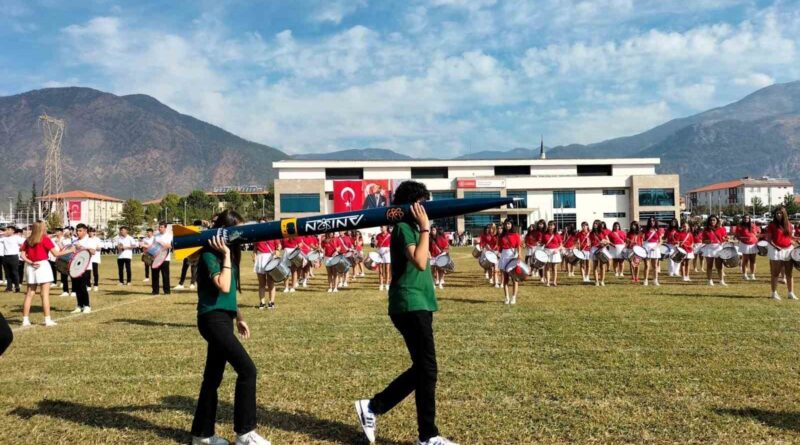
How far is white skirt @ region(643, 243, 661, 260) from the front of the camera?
17219 millimetres

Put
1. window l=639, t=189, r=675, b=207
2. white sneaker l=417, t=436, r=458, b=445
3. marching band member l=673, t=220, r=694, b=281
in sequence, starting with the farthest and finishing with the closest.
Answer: window l=639, t=189, r=675, b=207 < marching band member l=673, t=220, r=694, b=281 < white sneaker l=417, t=436, r=458, b=445

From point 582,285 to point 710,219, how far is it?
15.5ft

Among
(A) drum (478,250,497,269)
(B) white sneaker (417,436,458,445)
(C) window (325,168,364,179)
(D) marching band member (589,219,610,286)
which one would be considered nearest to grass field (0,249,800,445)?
(B) white sneaker (417,436,458,445)

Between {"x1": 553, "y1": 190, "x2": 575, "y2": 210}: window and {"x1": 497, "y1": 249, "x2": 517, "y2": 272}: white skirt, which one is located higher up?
{"x1": 553, "y1": 190, "x2": 575, "y2": 210}: window

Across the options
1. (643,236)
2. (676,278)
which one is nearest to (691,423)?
(643,236)

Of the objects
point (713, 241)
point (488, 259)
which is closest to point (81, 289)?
point (488, 259)

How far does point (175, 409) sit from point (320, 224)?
2496mm

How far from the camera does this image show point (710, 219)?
17.7 meters

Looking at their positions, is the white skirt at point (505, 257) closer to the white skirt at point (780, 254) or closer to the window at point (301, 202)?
the white skirt at point (780, 254)

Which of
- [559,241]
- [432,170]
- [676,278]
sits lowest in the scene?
[676,278]

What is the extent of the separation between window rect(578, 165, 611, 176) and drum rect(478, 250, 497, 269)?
71662 mm

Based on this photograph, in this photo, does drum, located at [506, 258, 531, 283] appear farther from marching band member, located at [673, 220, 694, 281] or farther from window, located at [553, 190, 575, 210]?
window, located at [553, 190, 575, 210]

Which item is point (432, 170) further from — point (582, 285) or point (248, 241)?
point (248, 241)

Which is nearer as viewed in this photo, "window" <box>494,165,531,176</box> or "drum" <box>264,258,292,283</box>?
"drum" <box>264,258,292,283</box>
